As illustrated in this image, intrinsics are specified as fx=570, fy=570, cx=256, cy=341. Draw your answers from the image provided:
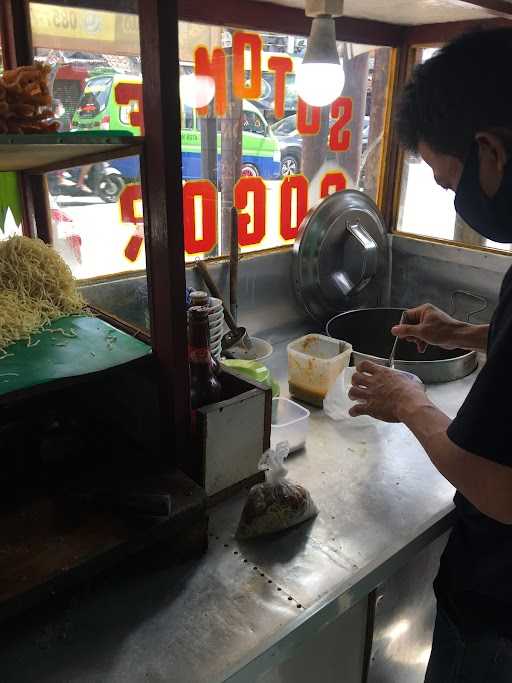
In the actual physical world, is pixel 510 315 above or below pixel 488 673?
above

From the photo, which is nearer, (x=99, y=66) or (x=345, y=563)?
(x=345, y=563)

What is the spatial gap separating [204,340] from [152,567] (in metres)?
0.43

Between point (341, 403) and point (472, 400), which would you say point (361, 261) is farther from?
point (472, 400)

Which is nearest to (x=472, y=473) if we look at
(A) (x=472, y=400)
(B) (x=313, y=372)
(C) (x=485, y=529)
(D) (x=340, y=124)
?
(A) (x=472, y=400)

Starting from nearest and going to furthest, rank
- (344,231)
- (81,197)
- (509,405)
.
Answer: (509,405) → (81,197) → (344,231)

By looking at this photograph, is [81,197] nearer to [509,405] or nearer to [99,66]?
[99,66]

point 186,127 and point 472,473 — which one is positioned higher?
point 186,127

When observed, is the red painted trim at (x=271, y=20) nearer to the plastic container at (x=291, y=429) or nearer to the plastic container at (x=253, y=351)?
the plastic container at (x=253, y=351)

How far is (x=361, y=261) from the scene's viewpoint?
2074 mm

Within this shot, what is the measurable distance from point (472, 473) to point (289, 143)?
5.40 feet

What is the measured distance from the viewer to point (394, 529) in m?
1.13

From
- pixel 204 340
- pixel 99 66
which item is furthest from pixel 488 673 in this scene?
pixel 99 66

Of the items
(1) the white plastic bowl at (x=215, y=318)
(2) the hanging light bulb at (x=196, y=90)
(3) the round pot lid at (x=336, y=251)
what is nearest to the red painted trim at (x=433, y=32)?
(3) the round pot lid at (x=336, y=251)

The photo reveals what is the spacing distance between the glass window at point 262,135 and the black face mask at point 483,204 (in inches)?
38.6
